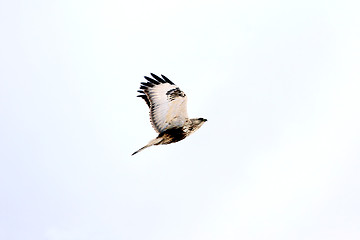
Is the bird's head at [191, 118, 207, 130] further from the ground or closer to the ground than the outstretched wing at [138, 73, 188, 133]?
closer to the ground

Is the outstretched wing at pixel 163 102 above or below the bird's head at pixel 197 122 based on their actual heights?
above

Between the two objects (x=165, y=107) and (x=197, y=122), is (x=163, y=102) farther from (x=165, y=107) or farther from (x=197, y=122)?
(x=197, y=122)

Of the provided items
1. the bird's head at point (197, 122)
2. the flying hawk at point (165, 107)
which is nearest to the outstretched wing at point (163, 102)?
the flying hawk at point (165, 107)

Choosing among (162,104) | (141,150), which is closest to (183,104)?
(162,104)

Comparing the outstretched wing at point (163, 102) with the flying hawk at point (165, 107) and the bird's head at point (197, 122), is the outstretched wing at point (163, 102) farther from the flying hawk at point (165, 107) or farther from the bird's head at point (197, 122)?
the bird's head at point (197, 122)

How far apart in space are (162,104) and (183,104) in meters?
0.71

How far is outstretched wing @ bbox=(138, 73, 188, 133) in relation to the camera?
1436 cm

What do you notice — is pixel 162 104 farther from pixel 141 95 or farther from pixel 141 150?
pixel 141 150

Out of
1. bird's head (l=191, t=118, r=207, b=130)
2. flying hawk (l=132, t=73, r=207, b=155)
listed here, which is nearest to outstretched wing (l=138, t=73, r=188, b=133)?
flying hawk (l=132, t=73, r=207, b=155)

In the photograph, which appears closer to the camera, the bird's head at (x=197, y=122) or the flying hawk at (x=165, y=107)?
the flying hawk at (x=165, y=107)

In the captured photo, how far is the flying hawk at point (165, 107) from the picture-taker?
14367 millimetres

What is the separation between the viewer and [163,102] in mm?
14445

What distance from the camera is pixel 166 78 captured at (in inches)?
574

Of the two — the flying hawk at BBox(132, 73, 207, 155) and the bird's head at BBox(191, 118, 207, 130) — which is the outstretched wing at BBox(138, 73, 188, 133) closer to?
the flying hawk at BBox(132, 73, 207, 155)
